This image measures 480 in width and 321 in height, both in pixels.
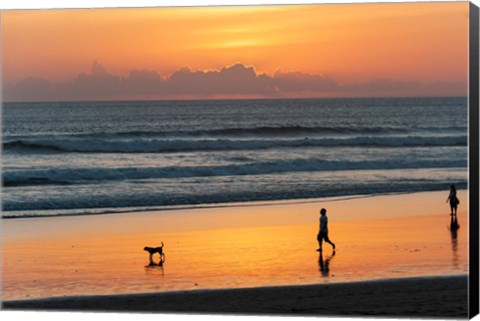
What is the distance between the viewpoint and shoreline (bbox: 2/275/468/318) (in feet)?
42.4

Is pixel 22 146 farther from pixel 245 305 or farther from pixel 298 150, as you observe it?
pixel 245 305

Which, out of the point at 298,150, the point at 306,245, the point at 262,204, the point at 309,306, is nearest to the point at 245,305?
the point at 309,306

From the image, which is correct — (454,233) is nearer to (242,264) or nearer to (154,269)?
(242,264)

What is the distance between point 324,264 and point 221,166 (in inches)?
418

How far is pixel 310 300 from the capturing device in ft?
43.3

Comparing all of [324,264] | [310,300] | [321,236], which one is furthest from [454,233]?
[310,300]

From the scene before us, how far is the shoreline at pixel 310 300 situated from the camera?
12.9 m

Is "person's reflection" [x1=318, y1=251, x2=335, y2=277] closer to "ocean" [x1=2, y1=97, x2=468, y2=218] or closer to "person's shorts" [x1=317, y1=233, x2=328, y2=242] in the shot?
"person's shorts" [x1=317, y1=233, x2=328, y2=242]

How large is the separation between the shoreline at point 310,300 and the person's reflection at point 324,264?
0.69 meters

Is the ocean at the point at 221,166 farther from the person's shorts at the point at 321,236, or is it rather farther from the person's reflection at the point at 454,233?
the person's shorts at the point at 321,236

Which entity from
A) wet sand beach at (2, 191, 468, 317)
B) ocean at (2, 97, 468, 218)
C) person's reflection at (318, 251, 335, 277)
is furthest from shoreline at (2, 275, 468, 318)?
ocean at (2, 97, 468, 218)

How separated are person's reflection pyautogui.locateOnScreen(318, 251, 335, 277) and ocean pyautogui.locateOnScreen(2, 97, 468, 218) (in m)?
3.32

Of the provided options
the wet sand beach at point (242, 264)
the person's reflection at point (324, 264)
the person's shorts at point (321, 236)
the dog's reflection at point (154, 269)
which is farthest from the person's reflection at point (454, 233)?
the dog's reflection at point (154, 269)

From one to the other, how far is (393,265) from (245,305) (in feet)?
7.69
